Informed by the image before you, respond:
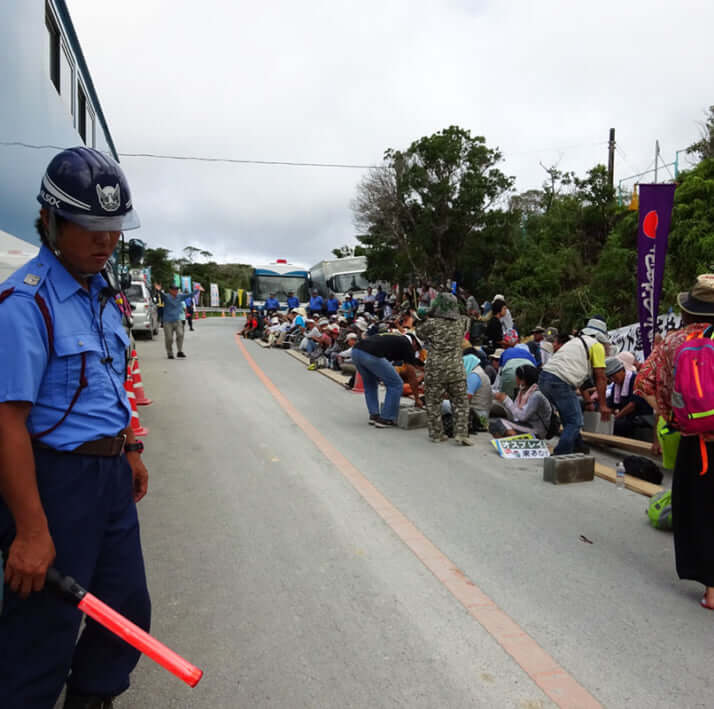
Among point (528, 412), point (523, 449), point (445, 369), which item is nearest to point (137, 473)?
point (523, 449)

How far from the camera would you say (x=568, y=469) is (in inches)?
240

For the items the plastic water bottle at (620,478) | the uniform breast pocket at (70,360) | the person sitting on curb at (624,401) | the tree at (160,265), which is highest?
the tree at (160,265)

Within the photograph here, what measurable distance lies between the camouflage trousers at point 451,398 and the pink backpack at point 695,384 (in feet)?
14.0

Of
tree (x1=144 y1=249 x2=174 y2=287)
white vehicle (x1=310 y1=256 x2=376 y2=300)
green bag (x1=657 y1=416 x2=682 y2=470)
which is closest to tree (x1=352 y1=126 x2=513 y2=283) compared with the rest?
white vehicle (x1=310 y1=256 x2=376 y2=300)

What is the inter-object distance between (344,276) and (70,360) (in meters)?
32.3

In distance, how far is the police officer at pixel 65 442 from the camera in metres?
1.77

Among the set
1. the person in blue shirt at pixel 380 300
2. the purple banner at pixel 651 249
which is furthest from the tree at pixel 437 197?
the purple banner at pixel 651 249

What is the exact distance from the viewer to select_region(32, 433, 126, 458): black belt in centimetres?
192

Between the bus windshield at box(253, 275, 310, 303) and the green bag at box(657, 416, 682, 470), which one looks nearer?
the green bag at box(657, 416, 682, 470)

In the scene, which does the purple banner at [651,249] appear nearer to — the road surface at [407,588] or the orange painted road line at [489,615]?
the road surface at [407,588]

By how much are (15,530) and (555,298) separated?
19666mm

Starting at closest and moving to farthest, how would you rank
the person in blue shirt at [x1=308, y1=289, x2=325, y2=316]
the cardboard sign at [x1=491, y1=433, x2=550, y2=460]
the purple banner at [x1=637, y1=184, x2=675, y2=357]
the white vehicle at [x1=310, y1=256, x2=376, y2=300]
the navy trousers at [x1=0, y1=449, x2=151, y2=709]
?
the navy trousers at [x1=0, y1=449, x2=151, y2=709], the cardboard sign at [x1=491, y1=433, x2=550, y2=460], the purple banner at [x1=637, y1=184, x2=675, y2=357], the person in blue shirt at [x1=308, y1=289, x2=325, y2=316], the white vehicle at [x1=310, y1=256, x2=376, y2=300]

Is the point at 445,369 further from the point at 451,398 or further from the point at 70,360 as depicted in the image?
the point at 70,360

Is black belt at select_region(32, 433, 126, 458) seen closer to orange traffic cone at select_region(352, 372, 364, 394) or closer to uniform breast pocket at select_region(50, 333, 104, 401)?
uniform breast pocket at select_region(50, 333, 104, 401)
